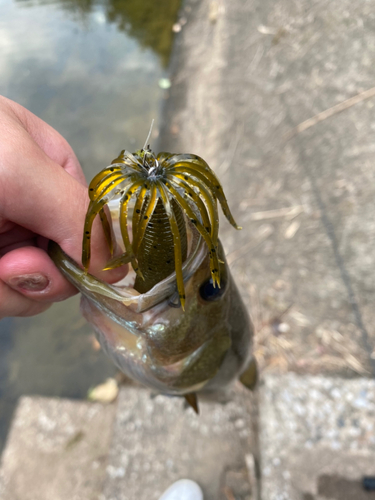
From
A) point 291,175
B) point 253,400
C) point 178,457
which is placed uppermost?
point 291,175

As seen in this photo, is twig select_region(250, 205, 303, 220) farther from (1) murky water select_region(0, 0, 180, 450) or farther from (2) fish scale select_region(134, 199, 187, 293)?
(2) fish scale select_region(134, 199, 187, 293)

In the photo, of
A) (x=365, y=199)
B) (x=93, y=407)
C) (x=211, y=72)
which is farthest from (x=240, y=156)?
(x=93, y=407)

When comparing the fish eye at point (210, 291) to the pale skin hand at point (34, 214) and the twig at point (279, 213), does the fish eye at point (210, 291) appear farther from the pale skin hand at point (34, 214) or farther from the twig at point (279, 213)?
the twig at point (279, 213)

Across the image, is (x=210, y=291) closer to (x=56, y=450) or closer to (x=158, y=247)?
(x=158, y=247)

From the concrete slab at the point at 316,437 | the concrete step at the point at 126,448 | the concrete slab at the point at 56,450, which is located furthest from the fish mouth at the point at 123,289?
the concrete slab at the point at 56,450

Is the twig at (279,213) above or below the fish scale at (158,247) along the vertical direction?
below

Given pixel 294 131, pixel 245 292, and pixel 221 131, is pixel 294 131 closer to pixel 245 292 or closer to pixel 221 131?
pixel 221 131

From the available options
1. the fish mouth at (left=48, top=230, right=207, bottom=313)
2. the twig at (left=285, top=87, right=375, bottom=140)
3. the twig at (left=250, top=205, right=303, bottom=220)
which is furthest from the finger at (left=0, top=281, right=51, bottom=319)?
the twig at (left=285, top=87, right=375, bottom=140)
